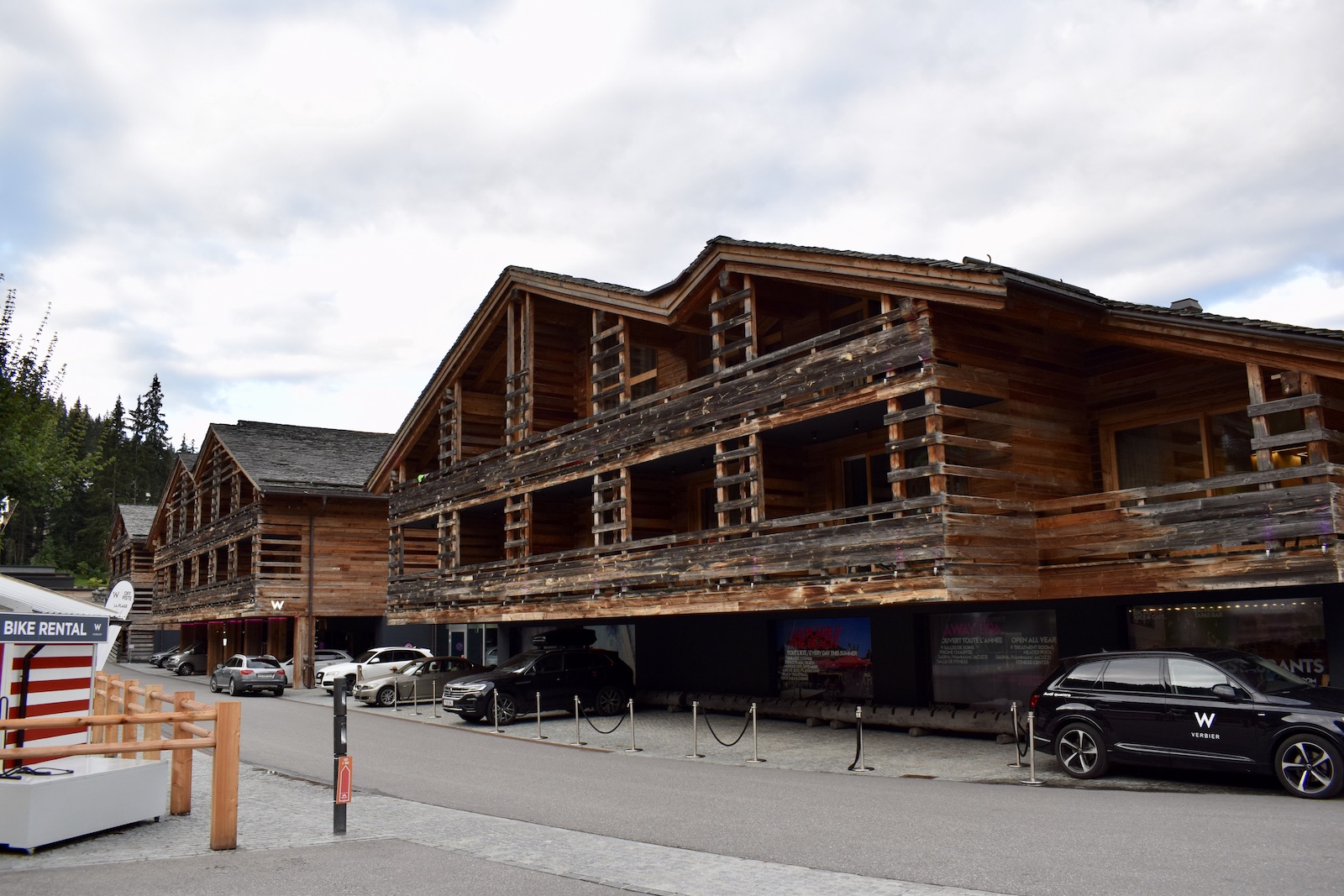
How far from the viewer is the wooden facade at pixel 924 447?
15086 mm

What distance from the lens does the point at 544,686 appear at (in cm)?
2522

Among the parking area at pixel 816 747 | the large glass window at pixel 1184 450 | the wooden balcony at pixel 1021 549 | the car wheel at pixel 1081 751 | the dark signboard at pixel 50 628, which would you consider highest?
the large glass window at pixel 1184 450

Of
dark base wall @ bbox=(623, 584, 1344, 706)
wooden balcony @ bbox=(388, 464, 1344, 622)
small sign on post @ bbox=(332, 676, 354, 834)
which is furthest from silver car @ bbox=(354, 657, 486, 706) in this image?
small sign on post @ bbox=(332, 676, 354, 834)

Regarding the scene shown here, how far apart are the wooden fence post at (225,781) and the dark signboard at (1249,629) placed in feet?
45.2

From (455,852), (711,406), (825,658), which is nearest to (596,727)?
(825,658)

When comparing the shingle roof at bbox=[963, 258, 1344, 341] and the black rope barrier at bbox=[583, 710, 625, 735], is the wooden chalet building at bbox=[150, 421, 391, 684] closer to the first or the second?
the black rope barrier at bbox=[583, 710, 625, 735]

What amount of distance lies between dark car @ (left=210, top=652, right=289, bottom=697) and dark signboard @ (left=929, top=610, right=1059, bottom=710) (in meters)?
24.0

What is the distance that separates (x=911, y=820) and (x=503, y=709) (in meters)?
14.7

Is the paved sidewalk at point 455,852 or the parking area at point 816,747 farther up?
the paved sidewalk at point 455,852

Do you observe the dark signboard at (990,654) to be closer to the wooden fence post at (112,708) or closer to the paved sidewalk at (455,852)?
the paved sidewalk at (455,852)

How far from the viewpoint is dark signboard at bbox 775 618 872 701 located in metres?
22.5

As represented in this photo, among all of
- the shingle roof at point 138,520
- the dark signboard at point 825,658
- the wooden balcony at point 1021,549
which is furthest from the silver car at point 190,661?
the wooden balcony at point 1021,549

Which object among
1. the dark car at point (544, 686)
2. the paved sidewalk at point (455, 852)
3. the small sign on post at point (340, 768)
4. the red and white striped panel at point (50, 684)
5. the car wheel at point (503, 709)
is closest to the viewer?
the paved sidewalk at point (455, 852)

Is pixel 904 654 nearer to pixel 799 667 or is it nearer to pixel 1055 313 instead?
pixel 799 667
